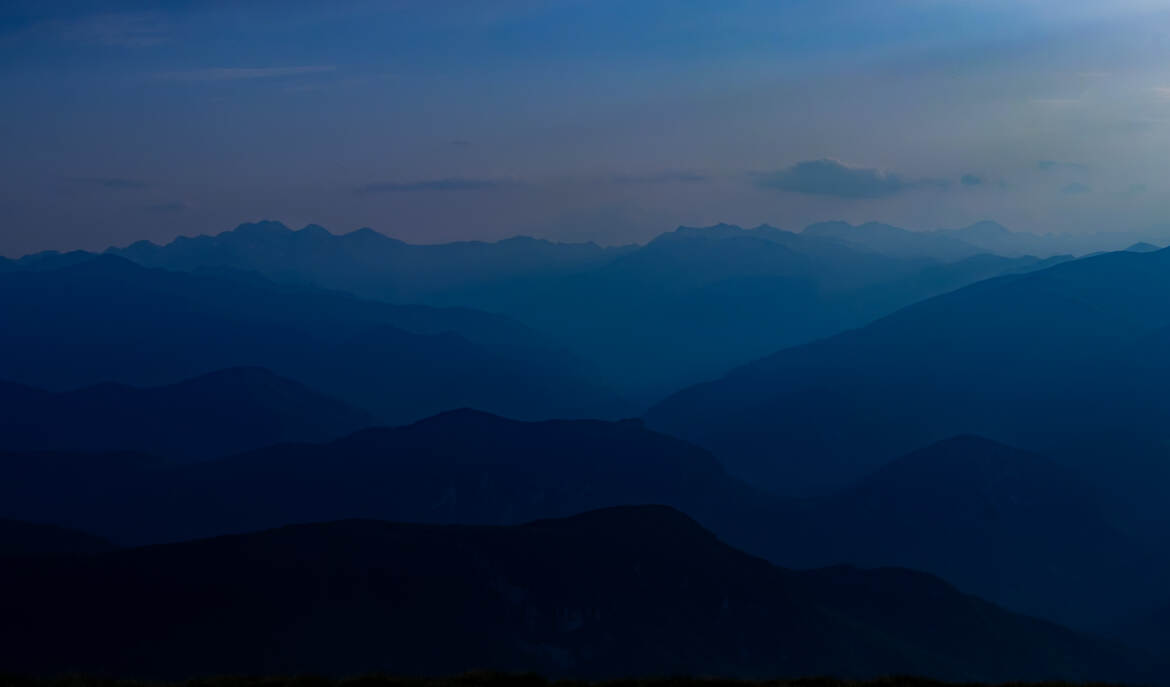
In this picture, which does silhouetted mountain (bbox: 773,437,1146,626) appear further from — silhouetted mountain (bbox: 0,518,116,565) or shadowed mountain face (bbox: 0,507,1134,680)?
silhouetted mountain (bbox: 0,518,116,565)

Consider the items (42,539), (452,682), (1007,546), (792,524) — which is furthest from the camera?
(792,524)

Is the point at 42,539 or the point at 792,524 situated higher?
the point at 42,539

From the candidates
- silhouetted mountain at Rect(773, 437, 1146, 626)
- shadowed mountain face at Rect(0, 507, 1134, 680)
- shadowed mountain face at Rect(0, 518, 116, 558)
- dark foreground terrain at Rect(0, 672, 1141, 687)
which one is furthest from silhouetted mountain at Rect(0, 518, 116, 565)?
silhouetted mountain at Rect(773, 437, 1146, 626)

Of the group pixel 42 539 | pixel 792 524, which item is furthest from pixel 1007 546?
pixel 42 539

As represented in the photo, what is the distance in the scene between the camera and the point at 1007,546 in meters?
187

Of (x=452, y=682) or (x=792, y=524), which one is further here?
(x=792, y=524)

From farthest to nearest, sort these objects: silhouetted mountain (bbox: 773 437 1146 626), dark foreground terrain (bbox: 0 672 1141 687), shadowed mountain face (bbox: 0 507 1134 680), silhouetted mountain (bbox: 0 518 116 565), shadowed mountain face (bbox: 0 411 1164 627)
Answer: shadowed mountain face (bbox: 0 411 1164 627) → silhouetted mountain (bbox: 773 437 1146 626) → silhouetted mountain (bbox: 0 518 116 565) → shadowed mountain face (bbox: 0 507 1134 680) → dark foreground terrain (bbox: 0 672 1141 687)

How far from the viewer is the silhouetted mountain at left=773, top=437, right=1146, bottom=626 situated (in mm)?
172125

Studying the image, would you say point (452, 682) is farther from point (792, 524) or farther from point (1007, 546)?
point (1007, 546)

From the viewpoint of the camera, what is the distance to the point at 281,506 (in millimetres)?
188125

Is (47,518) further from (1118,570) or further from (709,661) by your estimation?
(1118,570)

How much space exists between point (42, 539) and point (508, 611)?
254 ft

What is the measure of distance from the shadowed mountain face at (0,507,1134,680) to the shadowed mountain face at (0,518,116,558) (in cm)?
3916

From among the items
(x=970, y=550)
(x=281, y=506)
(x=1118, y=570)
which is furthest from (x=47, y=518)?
(x=1118, y=570)
